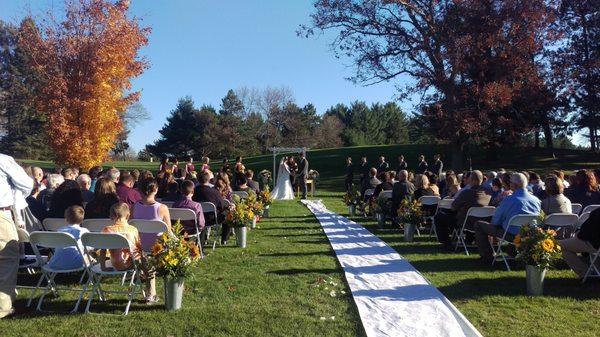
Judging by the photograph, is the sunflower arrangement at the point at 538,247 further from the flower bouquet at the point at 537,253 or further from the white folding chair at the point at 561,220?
the white folding chair at the point at 561,220

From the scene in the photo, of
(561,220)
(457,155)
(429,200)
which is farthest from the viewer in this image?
(457,155)

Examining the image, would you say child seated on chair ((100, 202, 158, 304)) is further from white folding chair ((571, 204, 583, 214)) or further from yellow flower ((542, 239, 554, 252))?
white folding chair ((571, 204, 583, 214))

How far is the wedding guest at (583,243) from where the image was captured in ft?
20.6

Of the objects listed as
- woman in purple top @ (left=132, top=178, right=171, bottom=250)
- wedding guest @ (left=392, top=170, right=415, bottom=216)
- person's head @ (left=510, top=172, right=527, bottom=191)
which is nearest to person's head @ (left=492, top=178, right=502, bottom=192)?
person's head @ (left=510, top=172, right=527, bottom=191)

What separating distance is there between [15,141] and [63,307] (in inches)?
1977

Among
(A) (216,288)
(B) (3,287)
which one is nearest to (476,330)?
(A) (216,288)

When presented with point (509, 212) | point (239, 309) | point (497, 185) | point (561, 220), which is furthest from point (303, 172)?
point (239, 309)

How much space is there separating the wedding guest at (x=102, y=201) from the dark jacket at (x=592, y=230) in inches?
257

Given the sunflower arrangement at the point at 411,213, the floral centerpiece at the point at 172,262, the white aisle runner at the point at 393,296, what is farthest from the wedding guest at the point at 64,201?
the sunflower arrangement at the point at 411,213

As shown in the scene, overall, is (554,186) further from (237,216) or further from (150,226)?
(150,226)

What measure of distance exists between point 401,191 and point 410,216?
60.5 inches

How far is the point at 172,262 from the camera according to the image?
5.18 meters

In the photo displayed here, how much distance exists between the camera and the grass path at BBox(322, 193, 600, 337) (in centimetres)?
492

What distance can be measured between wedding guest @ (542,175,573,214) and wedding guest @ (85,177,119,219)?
264 inches
